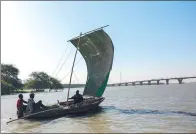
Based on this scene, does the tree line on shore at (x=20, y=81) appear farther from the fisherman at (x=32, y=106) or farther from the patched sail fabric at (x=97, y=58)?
the fisherman at (x=32, y=106)

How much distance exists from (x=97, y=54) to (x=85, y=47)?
2219 millimetres

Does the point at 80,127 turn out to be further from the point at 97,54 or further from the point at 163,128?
the point at 97,54

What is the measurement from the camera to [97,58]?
32.2 meters

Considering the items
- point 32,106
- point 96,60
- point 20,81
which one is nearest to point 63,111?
point 32,106

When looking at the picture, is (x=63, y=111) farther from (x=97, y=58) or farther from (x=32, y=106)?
(x=97, y=58)

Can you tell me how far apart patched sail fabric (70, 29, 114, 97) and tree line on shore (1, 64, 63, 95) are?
6910cm

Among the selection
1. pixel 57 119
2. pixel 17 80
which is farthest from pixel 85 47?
pixel 17 80

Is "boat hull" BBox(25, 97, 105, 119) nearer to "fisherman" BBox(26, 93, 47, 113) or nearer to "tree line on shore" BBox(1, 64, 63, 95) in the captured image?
"fisherman" BBox(26, 93, 47, 113)

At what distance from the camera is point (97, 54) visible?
3225 cm

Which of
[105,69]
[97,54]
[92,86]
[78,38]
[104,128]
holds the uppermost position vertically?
[78,38]

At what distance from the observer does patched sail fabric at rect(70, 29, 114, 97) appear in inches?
1193

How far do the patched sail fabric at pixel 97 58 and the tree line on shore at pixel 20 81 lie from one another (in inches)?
2720

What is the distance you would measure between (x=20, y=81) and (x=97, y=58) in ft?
333

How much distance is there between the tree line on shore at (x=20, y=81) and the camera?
108863mm
